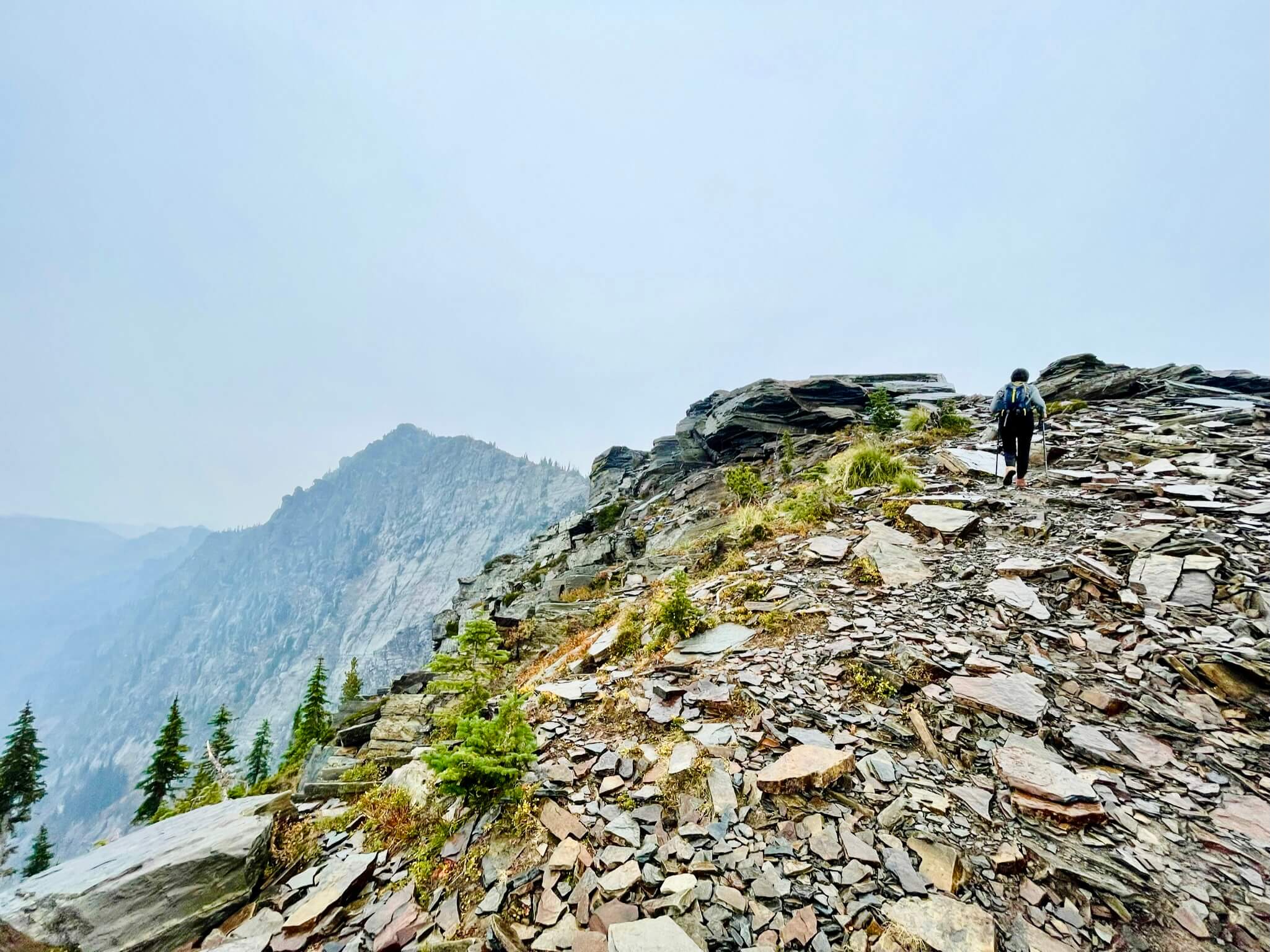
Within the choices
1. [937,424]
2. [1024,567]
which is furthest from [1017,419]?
[937,424]

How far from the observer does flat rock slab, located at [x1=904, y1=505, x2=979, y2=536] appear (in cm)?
899

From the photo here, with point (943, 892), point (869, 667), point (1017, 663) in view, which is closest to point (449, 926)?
point (943, 892)

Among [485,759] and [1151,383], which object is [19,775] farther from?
[1151,383]

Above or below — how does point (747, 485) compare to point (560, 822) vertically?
above

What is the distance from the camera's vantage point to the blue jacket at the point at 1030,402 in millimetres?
11172

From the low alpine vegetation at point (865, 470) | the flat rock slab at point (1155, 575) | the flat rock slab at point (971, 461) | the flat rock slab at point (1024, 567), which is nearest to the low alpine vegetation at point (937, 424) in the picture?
the flat rock slab at point (971, 461)

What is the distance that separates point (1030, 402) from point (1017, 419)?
2.33 ft

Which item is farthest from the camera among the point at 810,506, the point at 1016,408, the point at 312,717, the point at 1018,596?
the point at 312,717

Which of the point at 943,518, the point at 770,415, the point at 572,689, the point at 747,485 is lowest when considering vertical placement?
the point at 572,689

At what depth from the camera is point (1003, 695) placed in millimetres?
5121

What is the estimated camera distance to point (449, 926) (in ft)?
11.6

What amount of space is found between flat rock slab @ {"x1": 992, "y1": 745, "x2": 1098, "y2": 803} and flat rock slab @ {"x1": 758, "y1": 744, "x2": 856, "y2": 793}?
1.33m

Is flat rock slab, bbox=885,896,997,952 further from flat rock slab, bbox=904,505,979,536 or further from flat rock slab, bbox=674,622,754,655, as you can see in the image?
flat rock slab, bbox=904,505,979,536

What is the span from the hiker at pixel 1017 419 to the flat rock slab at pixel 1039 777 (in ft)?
27.6
